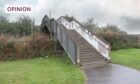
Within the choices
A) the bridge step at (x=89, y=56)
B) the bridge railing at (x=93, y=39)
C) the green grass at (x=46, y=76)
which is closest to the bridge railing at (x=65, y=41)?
the bridge step at (x=89, y=56)

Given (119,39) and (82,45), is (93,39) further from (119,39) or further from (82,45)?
(119,39)

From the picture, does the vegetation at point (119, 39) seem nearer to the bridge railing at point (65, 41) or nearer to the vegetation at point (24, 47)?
the bridge railing at point (65, 41)

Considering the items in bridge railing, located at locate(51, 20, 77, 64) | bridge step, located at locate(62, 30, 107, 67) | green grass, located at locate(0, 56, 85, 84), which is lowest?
green grass, located at locate(0, 56, 85, 84)

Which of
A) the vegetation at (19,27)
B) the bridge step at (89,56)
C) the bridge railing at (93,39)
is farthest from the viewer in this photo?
the vegetation at (19,27)

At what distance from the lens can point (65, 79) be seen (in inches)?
562

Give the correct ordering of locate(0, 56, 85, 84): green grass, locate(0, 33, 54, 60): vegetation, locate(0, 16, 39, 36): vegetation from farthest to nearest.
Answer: locate(0, 16, 39, 36): vegetation → locate(0, 33, 54, 60): vegetation → locate(0, 56, 85, 84): green grass

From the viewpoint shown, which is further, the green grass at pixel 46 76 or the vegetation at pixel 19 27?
the vegetation at pixel 19 27

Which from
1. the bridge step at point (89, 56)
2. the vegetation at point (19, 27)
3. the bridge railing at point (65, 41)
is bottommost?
the bridge step at point (89, 56)

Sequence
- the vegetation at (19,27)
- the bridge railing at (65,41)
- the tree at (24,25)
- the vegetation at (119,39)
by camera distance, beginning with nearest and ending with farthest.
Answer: the bridge railing at (65,41) → the vegetation at (119,39) → the vegetation at (19,27) → the tree at (24,25)

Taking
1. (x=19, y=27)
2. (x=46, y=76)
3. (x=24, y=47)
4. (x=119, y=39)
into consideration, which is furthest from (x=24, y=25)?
(x=46, y=76)

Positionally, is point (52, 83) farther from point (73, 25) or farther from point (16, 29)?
point (16, 29)

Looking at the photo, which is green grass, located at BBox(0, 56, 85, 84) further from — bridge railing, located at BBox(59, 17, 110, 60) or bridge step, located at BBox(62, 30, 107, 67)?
bridge railing, located at BBox(59, 17, 110, 60)

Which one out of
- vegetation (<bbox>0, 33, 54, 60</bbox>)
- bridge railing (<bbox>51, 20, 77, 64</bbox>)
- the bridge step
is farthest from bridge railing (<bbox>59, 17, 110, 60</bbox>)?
vegetation (<bbox>0, 33, 54, 60</bbox>)

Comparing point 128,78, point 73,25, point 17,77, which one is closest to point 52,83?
point 17,77
